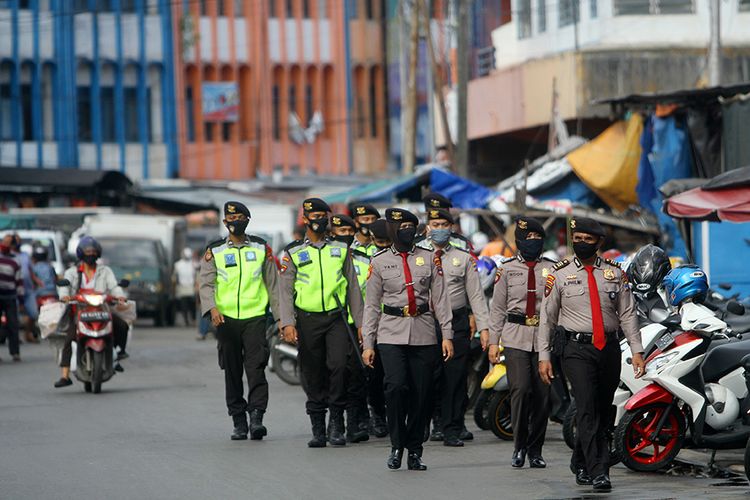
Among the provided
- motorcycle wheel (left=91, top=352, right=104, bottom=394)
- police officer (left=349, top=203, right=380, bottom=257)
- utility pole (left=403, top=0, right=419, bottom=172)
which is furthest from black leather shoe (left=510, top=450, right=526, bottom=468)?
utility pole (left=403, top=0, right=419, bottom=172)

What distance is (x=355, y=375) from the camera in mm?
12922

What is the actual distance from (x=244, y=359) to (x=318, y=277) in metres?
1.08

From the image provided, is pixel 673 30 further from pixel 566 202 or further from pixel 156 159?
pixel 156 159

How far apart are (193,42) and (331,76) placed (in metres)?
5.72

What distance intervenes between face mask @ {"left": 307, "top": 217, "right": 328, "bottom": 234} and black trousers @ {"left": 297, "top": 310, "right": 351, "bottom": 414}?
0.68 m

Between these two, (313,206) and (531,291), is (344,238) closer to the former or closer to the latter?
(313,206)

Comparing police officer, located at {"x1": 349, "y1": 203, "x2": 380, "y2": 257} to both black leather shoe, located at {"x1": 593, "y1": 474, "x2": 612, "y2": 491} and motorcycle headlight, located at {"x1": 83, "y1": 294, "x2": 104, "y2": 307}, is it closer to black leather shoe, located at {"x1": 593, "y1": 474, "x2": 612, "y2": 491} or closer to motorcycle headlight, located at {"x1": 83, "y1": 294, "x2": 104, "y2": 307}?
black leather shoe, located at {"x1": 593, "y1": 474, "x2": 612, "y2": 491}

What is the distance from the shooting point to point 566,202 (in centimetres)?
2381

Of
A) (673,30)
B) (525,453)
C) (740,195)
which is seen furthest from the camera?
(673,30)

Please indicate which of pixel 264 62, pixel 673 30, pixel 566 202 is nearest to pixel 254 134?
pixel 264 62

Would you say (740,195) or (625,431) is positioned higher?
(740,195)

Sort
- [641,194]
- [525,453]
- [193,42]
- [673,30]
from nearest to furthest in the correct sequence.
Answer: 1. [525,453]
2. [641,194]
3. [673,30]
4. [193,42]

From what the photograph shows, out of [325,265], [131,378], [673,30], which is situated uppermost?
[673,30]

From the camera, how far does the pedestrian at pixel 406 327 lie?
36.2ft
